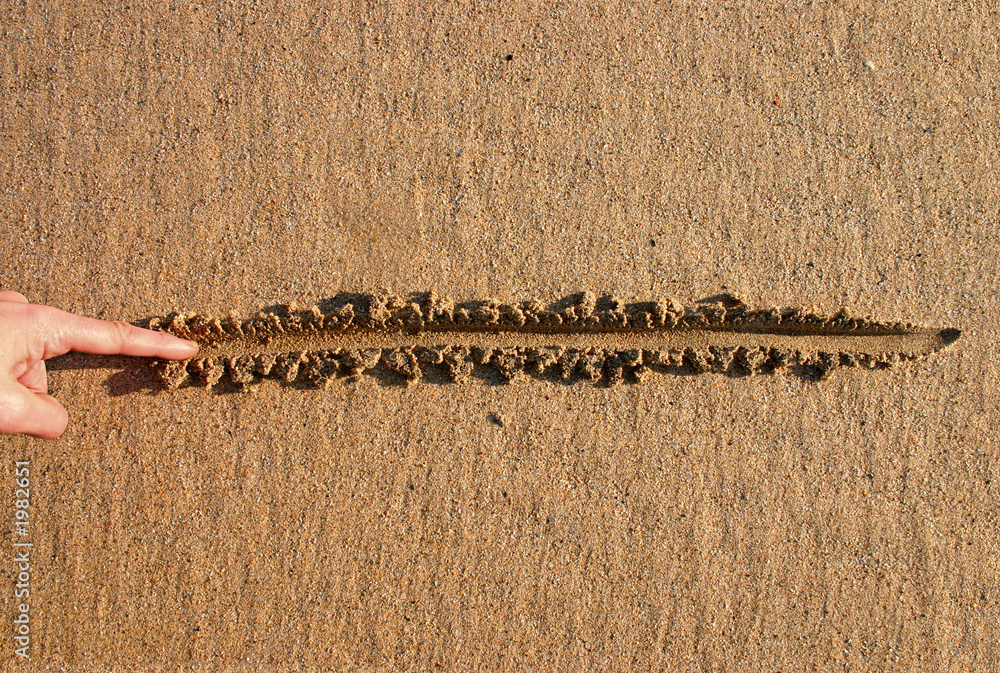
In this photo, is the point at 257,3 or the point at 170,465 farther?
the point at 257,3

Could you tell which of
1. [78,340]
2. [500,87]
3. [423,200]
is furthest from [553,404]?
Result: [78,340]

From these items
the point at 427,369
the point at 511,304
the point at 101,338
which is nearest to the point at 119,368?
the point at 101,338

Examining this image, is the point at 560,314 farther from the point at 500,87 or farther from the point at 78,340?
the point at 78,340

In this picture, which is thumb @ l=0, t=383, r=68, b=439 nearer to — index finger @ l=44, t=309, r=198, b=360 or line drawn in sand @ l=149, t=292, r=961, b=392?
index finger @ l=44, t=309, r=198, b=360

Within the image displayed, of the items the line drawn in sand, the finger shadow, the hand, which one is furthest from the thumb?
the line drawn in sand

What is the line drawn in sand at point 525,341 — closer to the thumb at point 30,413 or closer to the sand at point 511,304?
the sand at point 511,304

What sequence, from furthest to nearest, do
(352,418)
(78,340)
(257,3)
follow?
(257,3), (352,418), (78,340)
